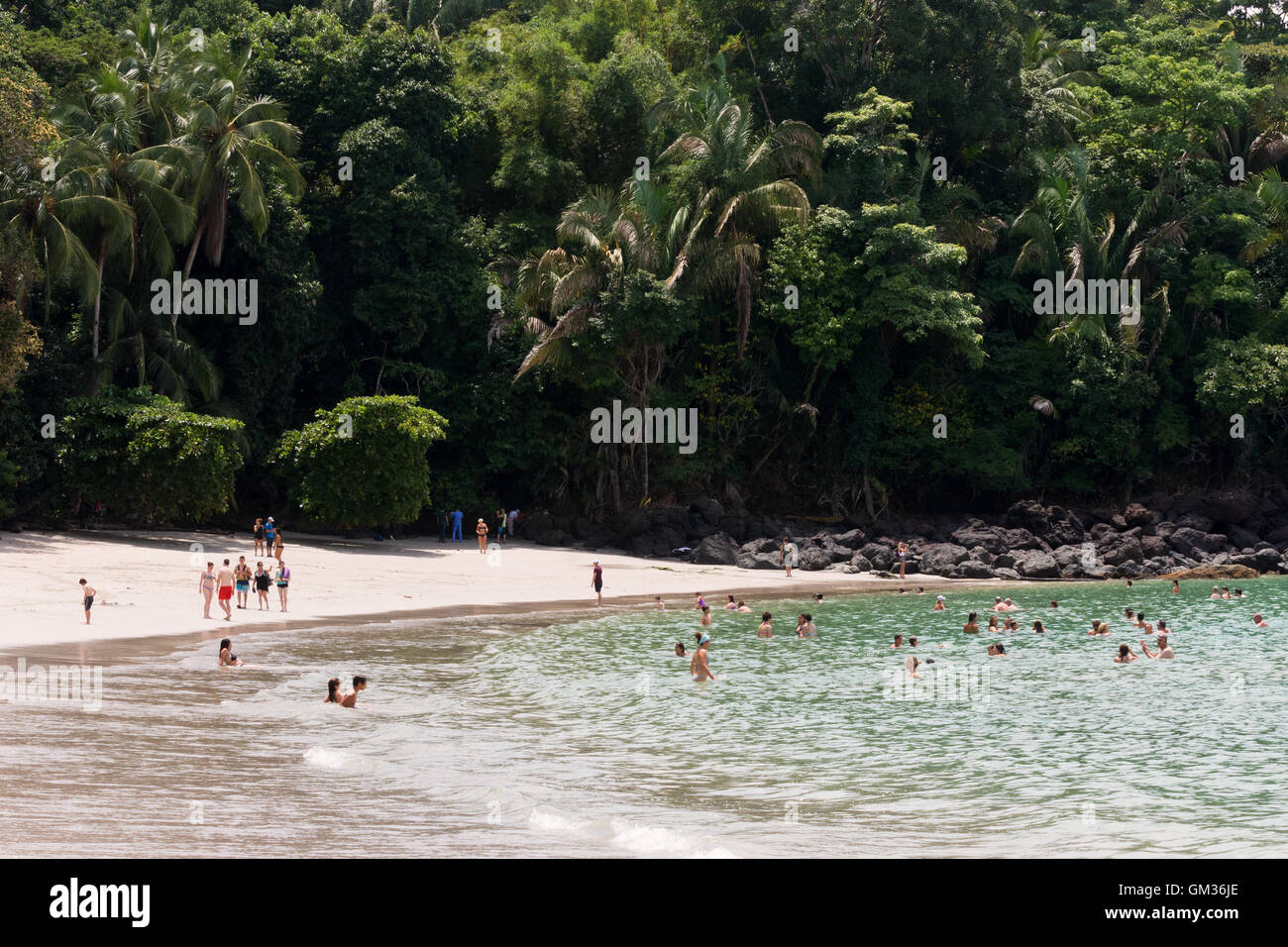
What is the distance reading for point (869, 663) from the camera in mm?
24781

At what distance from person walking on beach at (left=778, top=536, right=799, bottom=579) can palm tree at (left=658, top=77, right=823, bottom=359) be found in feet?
26.6

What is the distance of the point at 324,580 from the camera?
32969 mm

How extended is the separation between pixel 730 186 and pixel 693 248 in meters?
2.68

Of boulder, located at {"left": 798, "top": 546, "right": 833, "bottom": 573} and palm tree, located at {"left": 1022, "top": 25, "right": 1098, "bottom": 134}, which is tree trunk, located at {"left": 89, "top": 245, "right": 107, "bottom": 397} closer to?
boulder, located at {"left": 798, "top": 546, "right": 833, "bottom": 573}

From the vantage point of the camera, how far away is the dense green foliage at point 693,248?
40344 mm

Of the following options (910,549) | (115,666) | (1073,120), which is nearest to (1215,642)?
Result: (910,549)

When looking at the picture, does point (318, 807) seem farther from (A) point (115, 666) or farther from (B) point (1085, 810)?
(A) point (115, 666)

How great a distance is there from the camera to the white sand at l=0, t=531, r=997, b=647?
1014 inches

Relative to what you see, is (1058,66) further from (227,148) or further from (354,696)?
(354,696)

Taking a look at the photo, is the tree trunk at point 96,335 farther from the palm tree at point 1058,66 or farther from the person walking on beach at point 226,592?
the palm tree at point 1058,66

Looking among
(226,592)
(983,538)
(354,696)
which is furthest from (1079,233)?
(354,696)

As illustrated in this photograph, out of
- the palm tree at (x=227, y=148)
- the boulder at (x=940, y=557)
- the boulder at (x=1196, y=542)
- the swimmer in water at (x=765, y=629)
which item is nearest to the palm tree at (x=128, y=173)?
the palm tree at (x=227, y=148)

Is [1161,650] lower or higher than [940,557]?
lower
